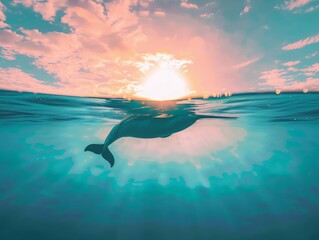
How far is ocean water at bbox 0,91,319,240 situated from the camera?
13.2 metres

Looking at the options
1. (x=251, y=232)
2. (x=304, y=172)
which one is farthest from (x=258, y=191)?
(x=251, y=232)

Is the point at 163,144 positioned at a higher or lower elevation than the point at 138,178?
higher

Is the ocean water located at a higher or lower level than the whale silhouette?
lower

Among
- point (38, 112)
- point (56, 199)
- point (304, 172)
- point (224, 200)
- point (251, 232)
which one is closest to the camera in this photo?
point (251, 232)

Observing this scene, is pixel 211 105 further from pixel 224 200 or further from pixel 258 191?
pixel 258 191

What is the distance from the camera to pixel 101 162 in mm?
29047

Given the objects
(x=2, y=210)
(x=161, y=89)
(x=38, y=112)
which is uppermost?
(x=161, y=89)

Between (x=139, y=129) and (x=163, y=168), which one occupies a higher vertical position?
(x=139, y=129)

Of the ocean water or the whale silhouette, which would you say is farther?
the ocean water

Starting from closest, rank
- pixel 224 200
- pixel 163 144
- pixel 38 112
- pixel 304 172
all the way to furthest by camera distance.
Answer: pixel 38 112 → pixel 224 200 → pixel 163 144 → pixel 304 172

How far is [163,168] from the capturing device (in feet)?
106

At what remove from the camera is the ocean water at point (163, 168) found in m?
13.2

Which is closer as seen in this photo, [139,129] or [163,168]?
[139,129]

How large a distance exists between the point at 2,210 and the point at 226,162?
991 inches
